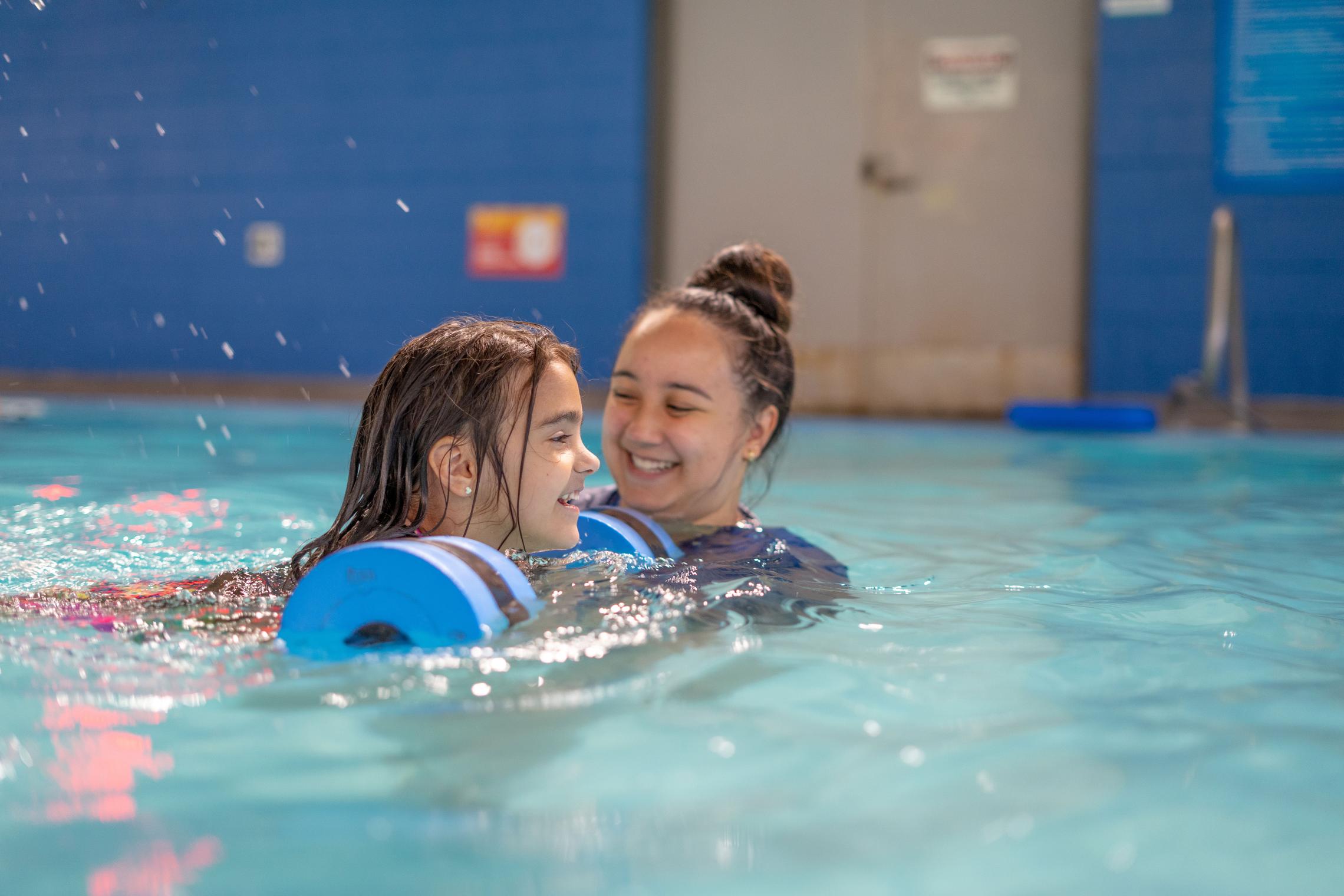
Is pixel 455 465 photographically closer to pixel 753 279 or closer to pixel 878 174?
pixel 753 279

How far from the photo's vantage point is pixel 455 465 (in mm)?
2031

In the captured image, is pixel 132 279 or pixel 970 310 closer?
pixel 970 310

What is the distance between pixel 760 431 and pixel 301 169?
26.8 feet

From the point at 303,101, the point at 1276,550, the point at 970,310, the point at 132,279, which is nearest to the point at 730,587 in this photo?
the point at 1276,550

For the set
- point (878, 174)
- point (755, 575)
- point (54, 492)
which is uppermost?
point (878, 174)

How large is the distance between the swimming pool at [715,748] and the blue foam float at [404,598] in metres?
0.05

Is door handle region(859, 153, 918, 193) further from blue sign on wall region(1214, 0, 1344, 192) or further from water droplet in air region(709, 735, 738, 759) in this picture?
water droplet in air region(709, 735, 738, 759)

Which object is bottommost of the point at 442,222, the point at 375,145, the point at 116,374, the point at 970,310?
the point at 116,374

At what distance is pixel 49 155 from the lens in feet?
34.9

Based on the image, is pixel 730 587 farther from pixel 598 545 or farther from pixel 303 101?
pixel 303 101

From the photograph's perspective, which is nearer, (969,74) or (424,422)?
(424,422)

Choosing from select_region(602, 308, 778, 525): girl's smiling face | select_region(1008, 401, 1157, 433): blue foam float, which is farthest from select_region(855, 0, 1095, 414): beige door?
select_region(602, 308, 778, 525): girl's smiling face

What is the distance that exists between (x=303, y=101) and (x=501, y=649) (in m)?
9.24

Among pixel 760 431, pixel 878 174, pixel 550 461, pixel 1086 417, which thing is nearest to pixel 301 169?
pixel 878 174
